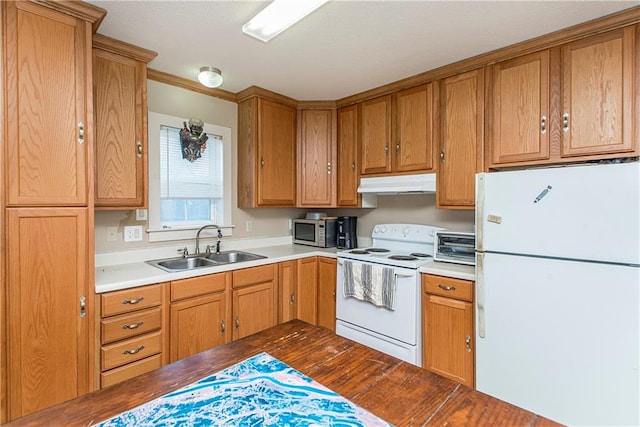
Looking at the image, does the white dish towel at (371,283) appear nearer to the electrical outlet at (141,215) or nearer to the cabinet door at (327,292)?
the cabinet door at (327,292)

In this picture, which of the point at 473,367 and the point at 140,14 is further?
the point at 473,367

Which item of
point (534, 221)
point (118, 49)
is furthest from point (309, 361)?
point (118, 49)

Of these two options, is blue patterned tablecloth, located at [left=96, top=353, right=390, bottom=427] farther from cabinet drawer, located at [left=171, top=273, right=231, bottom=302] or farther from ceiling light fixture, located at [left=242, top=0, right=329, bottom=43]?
ceiling light fixture, located at [left=242, top=0, right=329, bottom=43]

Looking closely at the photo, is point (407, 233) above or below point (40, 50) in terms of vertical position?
below

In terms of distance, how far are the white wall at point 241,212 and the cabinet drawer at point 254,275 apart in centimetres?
65

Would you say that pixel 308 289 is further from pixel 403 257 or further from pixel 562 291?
pixel 562 291

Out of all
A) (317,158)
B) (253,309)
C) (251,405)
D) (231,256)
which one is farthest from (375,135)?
(251,405)

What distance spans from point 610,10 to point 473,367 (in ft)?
7.22

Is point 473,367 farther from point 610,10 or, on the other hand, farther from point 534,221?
point 610,10

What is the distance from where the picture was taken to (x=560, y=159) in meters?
2.00

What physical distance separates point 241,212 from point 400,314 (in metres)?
1.78

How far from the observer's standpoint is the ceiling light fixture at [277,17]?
→ 5.32ft

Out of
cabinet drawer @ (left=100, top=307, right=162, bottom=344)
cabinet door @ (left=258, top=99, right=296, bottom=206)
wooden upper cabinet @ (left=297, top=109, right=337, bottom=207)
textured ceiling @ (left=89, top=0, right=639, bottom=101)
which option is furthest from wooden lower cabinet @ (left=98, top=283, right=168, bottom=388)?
wooden upper cabinet @ (left=297, top=109, right=337, bottom=207)

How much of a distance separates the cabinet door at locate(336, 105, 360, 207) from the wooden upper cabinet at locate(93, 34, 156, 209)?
174cm
